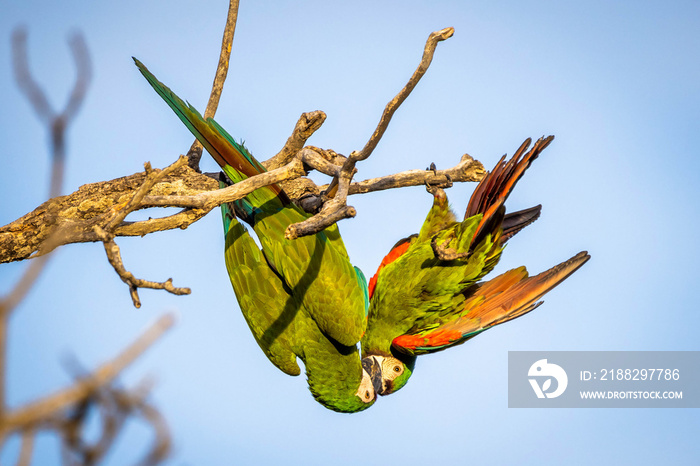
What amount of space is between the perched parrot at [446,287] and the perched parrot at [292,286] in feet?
0.71

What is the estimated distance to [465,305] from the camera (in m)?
4.54

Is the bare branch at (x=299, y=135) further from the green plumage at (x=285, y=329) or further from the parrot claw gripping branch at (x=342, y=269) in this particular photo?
the green plumage at (x=285, y=329)

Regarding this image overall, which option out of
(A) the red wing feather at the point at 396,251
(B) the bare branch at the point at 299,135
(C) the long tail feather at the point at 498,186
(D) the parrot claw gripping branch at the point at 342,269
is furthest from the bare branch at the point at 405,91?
(A) the red wing feather at the point at 396,251

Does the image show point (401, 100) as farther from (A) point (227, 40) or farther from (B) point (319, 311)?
(A) point (227, 40)

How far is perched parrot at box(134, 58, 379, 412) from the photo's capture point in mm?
3828

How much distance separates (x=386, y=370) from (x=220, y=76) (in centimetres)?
247

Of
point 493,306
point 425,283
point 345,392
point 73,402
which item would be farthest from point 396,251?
point 73,402

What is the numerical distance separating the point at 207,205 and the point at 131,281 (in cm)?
85

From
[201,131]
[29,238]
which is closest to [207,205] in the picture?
[201,131]

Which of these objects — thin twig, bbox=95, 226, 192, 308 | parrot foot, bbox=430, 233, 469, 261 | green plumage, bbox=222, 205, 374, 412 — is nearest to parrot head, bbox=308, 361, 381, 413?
green plumage, bbox=222, 205, 374, 412

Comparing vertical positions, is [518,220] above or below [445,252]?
above

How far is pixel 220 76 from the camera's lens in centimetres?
454

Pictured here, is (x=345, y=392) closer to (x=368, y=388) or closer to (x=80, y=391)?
(x=368, y=388)

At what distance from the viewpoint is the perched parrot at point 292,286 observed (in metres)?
3.83
